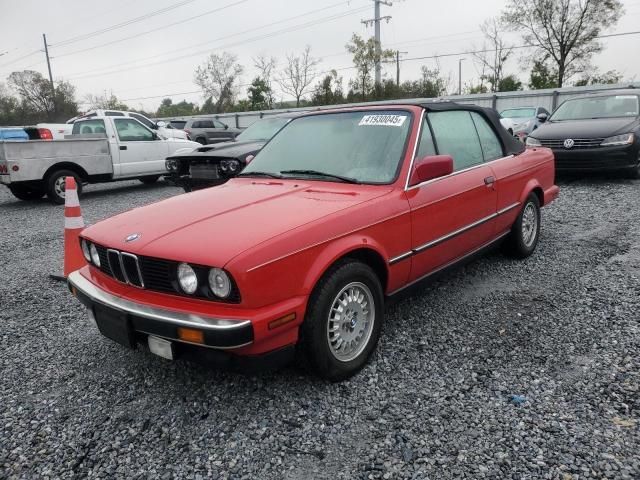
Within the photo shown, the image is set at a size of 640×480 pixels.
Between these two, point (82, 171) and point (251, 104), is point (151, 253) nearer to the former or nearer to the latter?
point (82, 171)

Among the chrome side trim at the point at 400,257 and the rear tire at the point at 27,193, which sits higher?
the chrome side trim at the point at 400,257

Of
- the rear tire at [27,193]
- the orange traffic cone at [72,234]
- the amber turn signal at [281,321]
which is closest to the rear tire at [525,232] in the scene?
the amber turn signal at [281,321]

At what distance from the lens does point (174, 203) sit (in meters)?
3.15

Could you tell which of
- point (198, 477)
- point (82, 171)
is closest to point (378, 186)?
point (198, 477)

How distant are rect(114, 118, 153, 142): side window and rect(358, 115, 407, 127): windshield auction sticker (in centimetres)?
849

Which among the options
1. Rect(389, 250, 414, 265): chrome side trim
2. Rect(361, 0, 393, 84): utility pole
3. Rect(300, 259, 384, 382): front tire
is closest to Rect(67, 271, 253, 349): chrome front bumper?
Rect(300, 259, 384, 382): front tire

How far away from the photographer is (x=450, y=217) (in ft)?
11.2

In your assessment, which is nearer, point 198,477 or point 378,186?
point 198,477

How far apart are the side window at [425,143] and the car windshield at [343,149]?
0.13 meters

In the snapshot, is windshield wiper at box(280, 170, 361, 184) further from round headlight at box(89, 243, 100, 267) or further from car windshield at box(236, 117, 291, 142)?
car windshield at box(236, 117, 291, 142)

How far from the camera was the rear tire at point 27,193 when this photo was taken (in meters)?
9.85

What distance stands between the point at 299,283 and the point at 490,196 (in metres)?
2.19

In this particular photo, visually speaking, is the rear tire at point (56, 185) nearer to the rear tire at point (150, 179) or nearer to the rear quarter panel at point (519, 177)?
the rear tire at point (150, 179)

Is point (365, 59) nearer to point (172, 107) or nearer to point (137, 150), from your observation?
point (137, 150)
